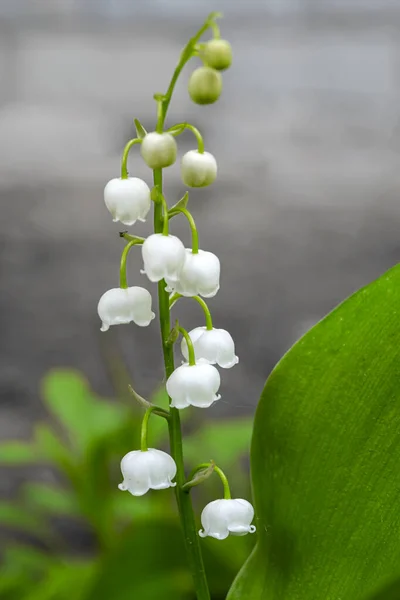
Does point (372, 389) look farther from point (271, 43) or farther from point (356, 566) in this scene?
point (271, 43)

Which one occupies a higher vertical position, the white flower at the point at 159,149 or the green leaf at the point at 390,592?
the white flower at the point at 159,149

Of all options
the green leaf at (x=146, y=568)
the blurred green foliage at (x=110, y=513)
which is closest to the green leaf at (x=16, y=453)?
the blurred green foliage at (x=110, y=513)

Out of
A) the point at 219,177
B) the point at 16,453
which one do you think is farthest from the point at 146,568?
the point at 219,177

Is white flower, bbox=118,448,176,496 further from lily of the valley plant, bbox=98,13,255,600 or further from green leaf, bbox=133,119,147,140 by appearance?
green leaf, bbox=133,119,147,140

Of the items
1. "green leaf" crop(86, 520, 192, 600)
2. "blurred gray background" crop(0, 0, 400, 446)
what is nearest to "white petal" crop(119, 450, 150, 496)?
"green leaf" crop(86, 520, 192, 600)

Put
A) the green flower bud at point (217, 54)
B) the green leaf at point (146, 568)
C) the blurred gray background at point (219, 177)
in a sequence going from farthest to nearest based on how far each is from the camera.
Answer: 1. the blurred gray background at point (219, 177)
2. the green leaf at point (146, 568)
3. the green flower bud at point (217, 54)

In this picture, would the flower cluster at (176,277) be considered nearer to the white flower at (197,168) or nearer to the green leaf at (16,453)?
the white flower at (197,168)

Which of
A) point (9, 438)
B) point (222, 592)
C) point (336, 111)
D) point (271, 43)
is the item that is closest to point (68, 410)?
point (222, 592)
